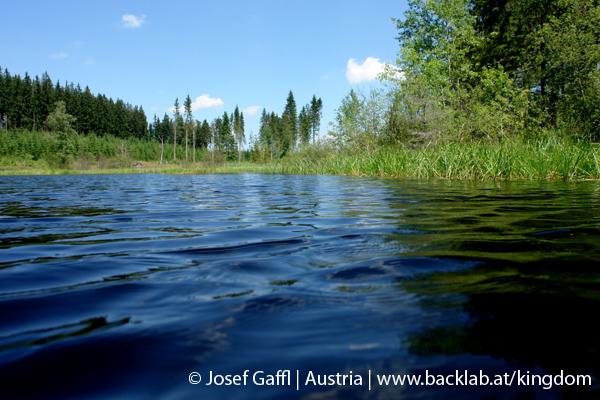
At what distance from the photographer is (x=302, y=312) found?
140 cm

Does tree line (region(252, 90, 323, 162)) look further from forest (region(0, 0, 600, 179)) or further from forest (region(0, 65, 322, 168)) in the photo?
forest (region(0, 0, 600, 179))

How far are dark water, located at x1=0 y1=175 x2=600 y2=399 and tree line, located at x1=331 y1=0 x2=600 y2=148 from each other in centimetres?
1488

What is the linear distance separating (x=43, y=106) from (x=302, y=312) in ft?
352

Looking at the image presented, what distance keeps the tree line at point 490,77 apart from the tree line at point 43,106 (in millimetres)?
81744

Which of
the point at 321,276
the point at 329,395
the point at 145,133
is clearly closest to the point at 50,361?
the point at 329,395

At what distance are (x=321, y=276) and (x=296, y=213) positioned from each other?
2.73m

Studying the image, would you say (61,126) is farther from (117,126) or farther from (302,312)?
(302,312)

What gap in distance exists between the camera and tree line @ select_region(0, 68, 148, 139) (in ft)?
269

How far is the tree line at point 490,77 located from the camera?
18062 mm

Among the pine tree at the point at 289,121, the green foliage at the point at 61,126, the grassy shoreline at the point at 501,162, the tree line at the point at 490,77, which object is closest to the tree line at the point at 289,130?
the pine tree at the point at 289,121

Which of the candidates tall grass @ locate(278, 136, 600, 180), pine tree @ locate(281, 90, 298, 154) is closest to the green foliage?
pine tree @ locate(281, 90, 298, 154)

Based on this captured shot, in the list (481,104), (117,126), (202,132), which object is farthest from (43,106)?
(481,104)

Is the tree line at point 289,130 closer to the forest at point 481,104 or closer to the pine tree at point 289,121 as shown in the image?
the pine tree at point 289,121

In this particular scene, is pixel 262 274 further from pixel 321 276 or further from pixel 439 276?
pixel 439 276
